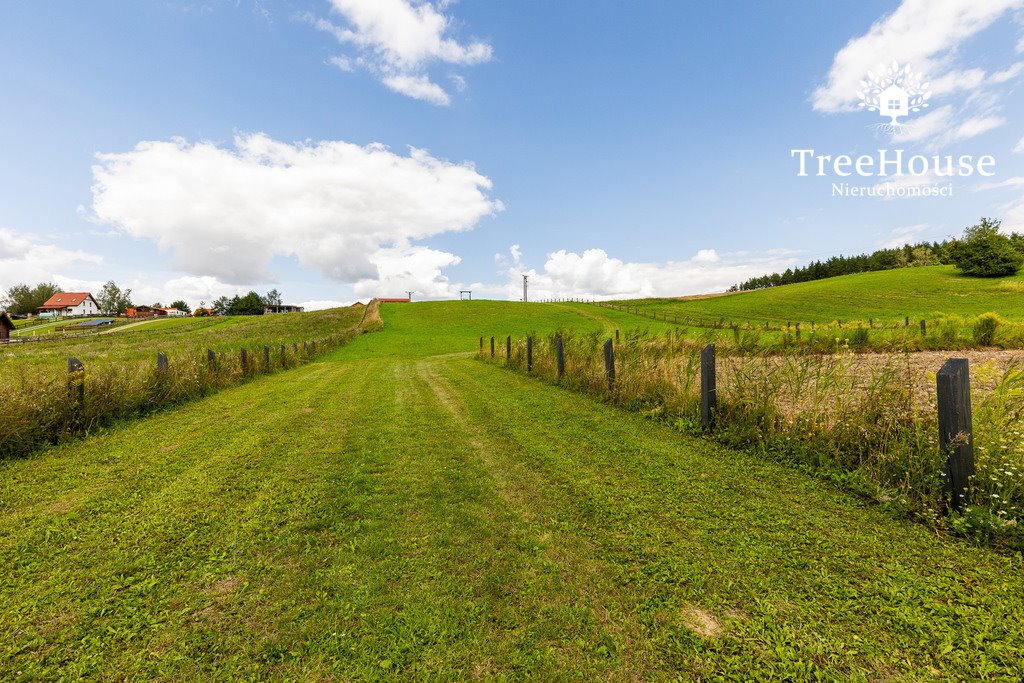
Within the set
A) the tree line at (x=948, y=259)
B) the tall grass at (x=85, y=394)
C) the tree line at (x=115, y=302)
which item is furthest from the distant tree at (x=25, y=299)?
the tree line at (x=948, y=259)

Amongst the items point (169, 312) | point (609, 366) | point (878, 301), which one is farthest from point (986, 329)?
point (169, 312)

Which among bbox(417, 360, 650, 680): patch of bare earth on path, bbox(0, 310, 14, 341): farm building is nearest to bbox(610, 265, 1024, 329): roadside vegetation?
bbox(417, 360, 650, 680): patch of bare earth on path

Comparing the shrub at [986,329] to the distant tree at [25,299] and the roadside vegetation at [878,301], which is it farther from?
the distant tree at [25,299]

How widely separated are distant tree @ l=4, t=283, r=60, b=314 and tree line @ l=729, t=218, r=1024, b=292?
191m

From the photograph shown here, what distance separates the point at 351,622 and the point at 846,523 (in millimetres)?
4660

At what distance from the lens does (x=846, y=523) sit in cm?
393

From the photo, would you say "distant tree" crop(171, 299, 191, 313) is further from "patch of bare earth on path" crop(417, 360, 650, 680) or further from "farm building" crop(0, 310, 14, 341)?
"patch of bare earth on path" crop(417, 360, 650, 680)

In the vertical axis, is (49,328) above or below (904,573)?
above

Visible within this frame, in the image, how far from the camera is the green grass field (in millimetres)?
2471

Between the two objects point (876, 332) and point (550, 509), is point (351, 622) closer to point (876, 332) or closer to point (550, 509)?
point (550, 509)

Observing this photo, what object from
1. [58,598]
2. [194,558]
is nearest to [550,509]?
[194,558]

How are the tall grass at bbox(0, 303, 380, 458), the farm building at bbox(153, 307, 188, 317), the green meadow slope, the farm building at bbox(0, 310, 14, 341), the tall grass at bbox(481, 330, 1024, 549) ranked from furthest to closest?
the farm building at bbox(153, 307, 188, 317) < the farm building at bbox(0, 310, 14, 341) < the green meadow slope < the tall grass at bbox(0, 303, 380, 458) < the tall grass at bbox(481, 330, 1024, 549)

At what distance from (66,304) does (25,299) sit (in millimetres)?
16825

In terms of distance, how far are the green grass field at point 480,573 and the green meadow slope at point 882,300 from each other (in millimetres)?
49933
